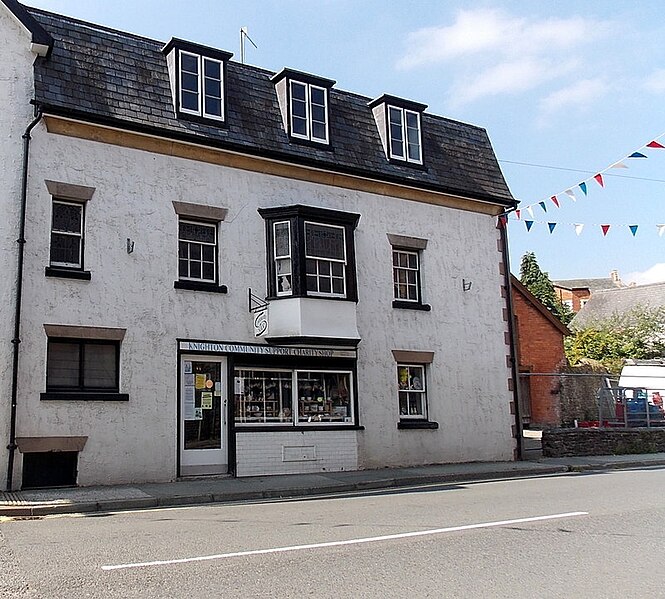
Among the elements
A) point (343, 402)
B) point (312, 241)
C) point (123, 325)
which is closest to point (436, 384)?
point (343, 402)

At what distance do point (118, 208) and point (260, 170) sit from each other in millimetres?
3376

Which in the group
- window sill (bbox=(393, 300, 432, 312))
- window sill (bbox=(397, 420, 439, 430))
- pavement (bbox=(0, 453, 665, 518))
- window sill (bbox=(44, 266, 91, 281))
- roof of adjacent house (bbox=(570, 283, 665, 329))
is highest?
roof of adjacent house (bbox=(570, 283, 665, 329))

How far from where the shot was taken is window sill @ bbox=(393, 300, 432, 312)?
18250mm

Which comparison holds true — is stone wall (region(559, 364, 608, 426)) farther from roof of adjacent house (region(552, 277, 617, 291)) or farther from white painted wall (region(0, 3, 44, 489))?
roof of adjacent house (region(552, 277, 617, 291))

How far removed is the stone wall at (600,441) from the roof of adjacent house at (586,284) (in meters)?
68.5

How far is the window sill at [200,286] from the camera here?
1535 cm

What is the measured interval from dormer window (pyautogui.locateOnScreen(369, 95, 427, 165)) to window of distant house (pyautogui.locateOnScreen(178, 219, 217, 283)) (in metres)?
5.40

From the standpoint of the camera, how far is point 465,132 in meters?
21.3

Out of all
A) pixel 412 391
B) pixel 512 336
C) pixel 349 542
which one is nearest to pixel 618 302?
pixel 512 336

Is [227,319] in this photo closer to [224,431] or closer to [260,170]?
[224,431]

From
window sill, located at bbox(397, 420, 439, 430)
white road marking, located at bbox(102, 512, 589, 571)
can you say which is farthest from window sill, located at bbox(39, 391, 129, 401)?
white road marking, located at bbox(102, 512, 589, 571)

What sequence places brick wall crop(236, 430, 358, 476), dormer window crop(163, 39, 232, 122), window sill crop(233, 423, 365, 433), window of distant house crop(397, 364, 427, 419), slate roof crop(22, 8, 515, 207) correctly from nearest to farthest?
slate roof crop(22, 8, 515, 207) < brick wall crop(236, 430, 358, 476) < window sill crop(233, 423, 365, 433) < dormer window crop(163, 39, 232, 122) < window of distant house crop(397, 364, 427, 419)

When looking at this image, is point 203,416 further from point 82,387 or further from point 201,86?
point 201,86

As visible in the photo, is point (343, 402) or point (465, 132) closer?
point (343, 402)
